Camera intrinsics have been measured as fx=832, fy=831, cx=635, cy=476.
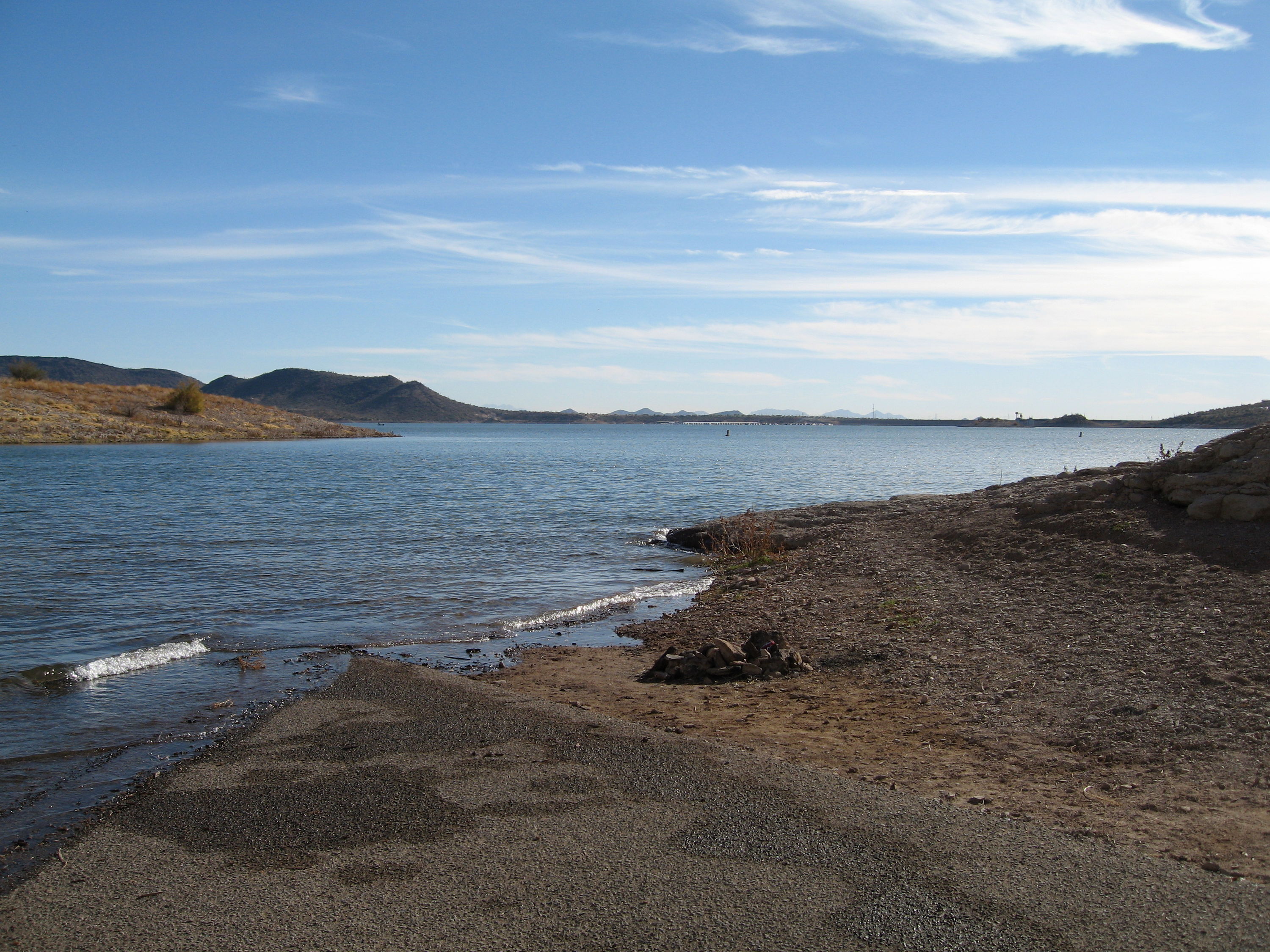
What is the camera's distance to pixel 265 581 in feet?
59.4

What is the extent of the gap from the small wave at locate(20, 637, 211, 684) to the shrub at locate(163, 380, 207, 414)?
322 feet

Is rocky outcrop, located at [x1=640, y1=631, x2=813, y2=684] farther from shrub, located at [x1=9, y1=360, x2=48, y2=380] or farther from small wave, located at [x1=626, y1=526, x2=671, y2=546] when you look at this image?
shrub, located at [x1=9, y1=360, x2=48, y2=380]

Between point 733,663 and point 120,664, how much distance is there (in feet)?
27.8

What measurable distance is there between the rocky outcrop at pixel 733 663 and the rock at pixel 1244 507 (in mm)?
8331

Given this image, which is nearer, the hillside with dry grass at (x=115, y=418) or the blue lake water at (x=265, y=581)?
the blue lake water at (x=265, y=581)

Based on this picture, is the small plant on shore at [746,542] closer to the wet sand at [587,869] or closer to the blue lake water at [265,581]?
the blue lake water at [265,581]

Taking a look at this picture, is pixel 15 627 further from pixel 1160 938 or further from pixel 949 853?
pixel 1160 938

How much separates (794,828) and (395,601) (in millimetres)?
12124

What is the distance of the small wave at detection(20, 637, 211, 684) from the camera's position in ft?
35.8

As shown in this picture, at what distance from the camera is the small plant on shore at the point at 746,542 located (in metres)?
20.7

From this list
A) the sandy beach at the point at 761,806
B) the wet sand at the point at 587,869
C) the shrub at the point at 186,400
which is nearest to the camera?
the wet sand at the point at 587,869

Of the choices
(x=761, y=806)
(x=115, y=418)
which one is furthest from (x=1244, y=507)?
(x=115, y=418)

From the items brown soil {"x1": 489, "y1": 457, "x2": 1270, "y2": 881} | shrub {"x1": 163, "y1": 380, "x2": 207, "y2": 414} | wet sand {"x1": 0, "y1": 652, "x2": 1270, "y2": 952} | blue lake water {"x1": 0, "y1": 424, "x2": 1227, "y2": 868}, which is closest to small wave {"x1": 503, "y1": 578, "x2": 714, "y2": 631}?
blue lake water {"x1": 0, "y1": 424, "x2": 1227, "y2": 868}

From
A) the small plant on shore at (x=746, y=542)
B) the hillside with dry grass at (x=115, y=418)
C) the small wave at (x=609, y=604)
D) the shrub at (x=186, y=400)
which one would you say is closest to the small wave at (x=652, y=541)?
the small plant on shore at (x=746, y=542)
